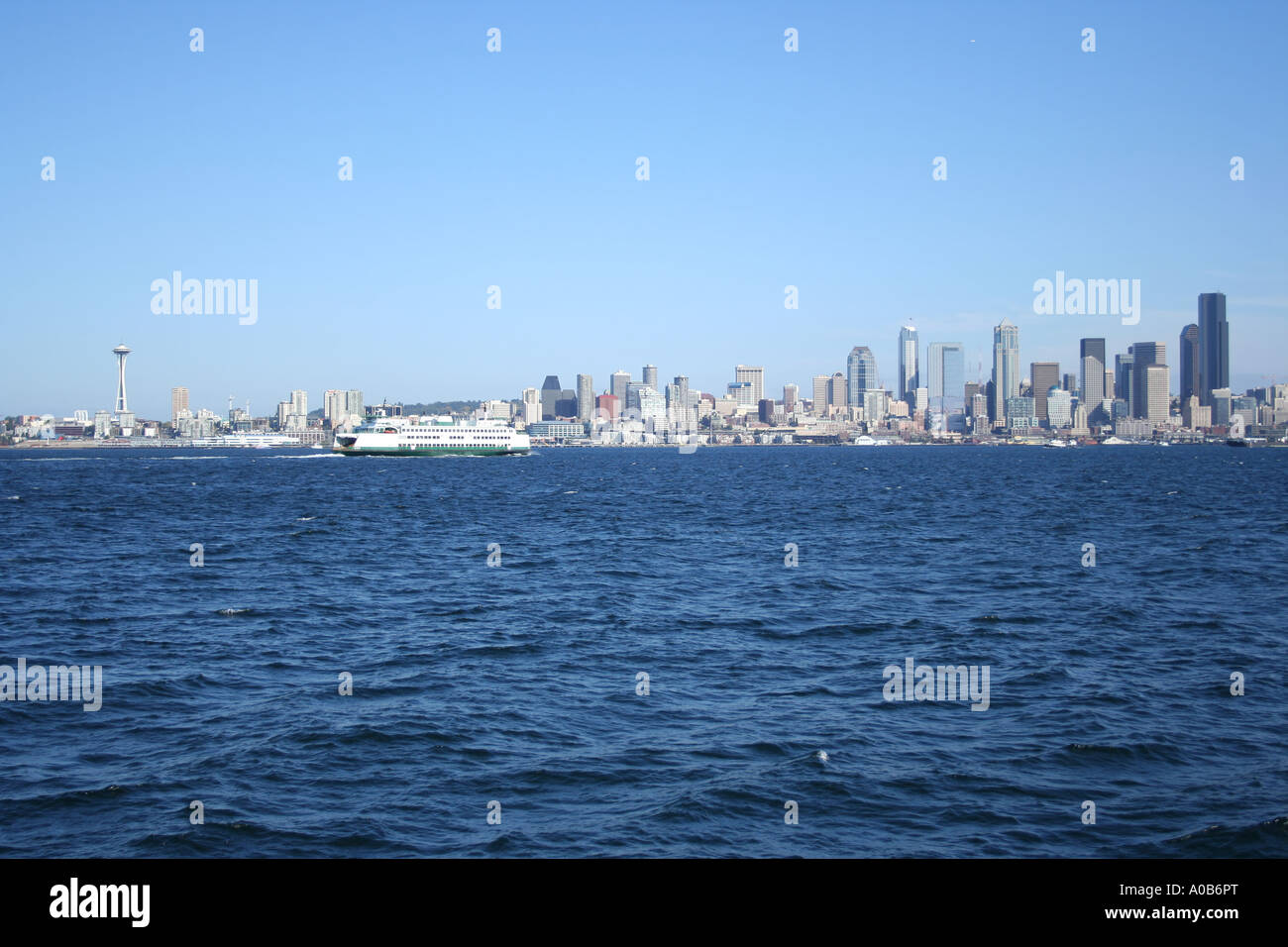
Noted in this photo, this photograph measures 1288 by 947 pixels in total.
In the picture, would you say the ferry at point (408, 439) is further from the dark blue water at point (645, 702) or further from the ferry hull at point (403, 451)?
the dark blue water at point (645, 702)

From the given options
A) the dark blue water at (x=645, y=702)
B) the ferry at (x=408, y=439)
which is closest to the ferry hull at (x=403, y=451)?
the ferry at (x=408, y=439)

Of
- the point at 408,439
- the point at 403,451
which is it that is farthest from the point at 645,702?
the point at 408,439

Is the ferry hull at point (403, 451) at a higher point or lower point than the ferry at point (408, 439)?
lower

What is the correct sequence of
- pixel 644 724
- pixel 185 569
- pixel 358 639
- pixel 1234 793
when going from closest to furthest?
pixel 1234 793, pixel 644 724, pixel 358 639, pixel 185 569

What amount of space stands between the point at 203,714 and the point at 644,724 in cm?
793

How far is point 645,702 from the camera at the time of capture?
63.1 feet

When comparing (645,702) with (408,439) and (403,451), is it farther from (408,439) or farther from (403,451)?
(408,439)

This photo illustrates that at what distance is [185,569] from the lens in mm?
38750

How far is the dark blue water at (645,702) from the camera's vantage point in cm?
1326

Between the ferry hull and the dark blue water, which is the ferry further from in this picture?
Result: the dark blue water

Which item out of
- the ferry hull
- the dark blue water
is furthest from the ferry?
the dark blue water

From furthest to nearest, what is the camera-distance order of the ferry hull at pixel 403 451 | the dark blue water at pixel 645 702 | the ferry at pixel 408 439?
the ferry hull at pixel 403 451
the ferry at pixel 408 439
the dark blue water at pixel 645 702
